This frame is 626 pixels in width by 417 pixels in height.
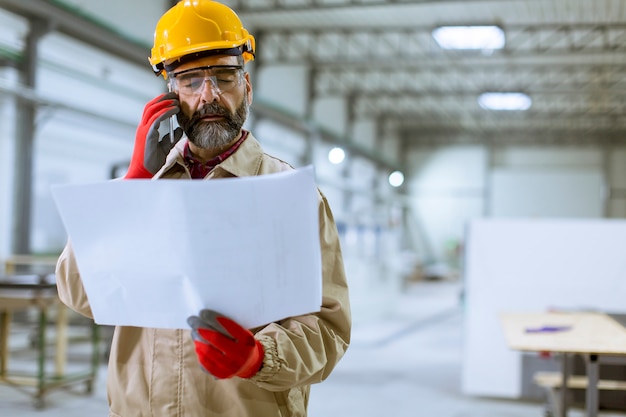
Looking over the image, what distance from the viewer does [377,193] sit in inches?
683

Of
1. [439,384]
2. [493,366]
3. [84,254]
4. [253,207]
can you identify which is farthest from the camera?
[439,384]

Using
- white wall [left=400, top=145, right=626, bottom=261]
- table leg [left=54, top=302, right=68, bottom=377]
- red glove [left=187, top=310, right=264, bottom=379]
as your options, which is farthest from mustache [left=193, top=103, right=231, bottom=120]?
white wall [left=400, top=145, right=626, bottom=261]

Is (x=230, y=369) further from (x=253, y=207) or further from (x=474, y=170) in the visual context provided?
(x=474, y=170)

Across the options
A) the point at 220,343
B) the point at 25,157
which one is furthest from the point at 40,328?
the point at 220,343

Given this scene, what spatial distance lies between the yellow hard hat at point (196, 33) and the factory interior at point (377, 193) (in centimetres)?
41

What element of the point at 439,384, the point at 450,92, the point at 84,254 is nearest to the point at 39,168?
the point at 439,384

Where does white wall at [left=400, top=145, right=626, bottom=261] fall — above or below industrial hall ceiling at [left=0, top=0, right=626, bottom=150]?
below

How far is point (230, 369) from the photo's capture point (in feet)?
3.71

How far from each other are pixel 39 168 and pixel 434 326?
A: 6.02 metres

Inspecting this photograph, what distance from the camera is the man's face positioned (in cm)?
146

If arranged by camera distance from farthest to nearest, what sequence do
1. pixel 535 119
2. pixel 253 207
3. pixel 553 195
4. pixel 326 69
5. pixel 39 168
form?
pixel 535 119 → pixel 553 195 → pixel 326 69 → pixel 39 168 → pixel 253 207

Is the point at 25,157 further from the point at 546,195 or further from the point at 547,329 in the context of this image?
the point at 546,195

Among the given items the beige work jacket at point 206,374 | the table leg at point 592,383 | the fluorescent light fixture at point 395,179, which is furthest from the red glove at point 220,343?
the fluorescent light fixture at point 395,179

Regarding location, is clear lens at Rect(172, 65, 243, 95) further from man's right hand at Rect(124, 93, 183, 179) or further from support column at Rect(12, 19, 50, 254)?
support column at Rect(12, 19, 50, 254)
